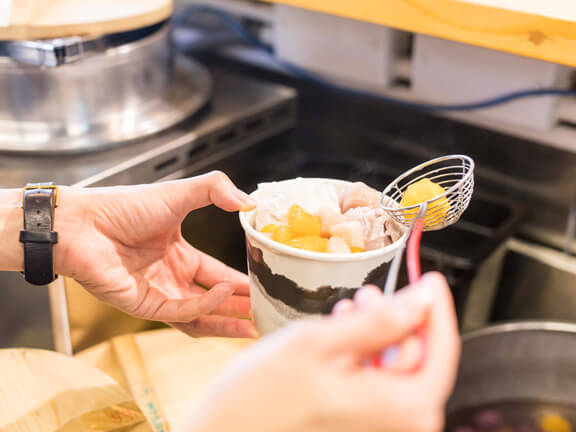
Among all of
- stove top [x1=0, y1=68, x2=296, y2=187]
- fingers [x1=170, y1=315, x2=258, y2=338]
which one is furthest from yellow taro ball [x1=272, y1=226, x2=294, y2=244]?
stove top [x1=0, y1=68, x2=296, y2=187]

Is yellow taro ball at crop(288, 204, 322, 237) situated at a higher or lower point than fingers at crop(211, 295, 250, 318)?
higher

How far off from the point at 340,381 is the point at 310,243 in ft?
0.88

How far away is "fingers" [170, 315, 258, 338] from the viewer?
85 centimetres

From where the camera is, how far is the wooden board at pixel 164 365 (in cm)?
93

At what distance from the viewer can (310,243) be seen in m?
0.64

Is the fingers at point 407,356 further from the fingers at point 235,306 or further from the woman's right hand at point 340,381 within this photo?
the fingers at point 235,306

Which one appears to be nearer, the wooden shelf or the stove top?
the wooden shelf

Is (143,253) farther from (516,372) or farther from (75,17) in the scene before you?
(516,372)

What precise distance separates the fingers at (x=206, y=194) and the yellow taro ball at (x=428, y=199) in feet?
0.61

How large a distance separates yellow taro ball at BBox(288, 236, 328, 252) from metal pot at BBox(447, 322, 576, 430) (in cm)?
48

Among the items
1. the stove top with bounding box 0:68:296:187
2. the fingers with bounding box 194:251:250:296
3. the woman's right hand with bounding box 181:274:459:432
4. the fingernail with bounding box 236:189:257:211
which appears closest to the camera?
the woman's right hand with bounding box 181:274:459:432

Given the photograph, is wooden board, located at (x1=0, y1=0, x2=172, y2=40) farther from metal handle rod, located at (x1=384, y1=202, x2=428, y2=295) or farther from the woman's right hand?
the woman's right hand

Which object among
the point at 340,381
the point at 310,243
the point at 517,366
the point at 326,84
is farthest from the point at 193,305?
the point at 326,84

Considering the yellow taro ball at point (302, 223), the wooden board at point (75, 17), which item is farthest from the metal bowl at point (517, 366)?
the wooden board at point (75, 17)
